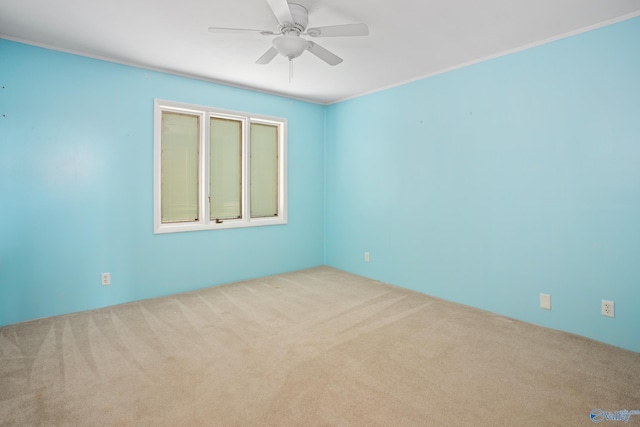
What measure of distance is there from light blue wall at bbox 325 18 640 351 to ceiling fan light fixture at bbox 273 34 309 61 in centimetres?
193

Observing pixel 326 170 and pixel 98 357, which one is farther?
pixel 326 170

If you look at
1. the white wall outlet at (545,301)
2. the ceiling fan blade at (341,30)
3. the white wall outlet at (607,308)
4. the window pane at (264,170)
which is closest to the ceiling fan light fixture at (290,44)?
the ceiling fan blade at (341,30)

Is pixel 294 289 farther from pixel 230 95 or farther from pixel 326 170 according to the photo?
pixel 230 95

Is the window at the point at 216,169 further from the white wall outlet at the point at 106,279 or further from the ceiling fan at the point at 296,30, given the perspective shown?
the ceiling fan at the point at 296,30

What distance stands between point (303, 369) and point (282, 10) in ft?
8.04

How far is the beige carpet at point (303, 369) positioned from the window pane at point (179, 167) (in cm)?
117

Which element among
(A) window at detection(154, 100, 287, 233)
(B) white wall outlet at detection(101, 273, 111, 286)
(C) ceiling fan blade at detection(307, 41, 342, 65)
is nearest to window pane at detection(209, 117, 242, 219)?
(A) window at detection(154, 100, 287, 233)

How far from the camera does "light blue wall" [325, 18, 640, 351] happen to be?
2520 mm

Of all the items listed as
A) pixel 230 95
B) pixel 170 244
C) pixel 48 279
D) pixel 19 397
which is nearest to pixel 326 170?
pixel 230 95

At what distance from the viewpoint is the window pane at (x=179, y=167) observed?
3.84 m

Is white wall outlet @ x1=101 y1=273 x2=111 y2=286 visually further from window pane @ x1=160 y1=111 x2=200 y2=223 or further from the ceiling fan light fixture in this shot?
the ceiling fan light fixture

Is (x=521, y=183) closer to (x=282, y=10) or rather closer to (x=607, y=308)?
(x=607, y=308)

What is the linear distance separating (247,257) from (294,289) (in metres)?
0.86

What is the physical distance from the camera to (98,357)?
2.40 metres
